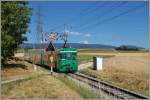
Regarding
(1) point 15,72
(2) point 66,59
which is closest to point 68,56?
(2) point 66,59

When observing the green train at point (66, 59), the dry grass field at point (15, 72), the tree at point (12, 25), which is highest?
the tree at point (12, 25)

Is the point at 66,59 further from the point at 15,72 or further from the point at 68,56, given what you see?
the point at 15,72

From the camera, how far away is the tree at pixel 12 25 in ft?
123

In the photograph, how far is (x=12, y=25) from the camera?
39.2 metres

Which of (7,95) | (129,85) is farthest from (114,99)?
(129,85)

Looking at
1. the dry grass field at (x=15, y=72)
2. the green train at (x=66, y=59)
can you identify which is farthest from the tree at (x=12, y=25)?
the green train at (x=66, y=59)

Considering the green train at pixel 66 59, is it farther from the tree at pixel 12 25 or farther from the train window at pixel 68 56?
the tree at pixel 12 25

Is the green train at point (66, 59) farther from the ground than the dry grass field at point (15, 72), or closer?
farther from the ground

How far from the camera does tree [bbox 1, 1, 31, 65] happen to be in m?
37.5

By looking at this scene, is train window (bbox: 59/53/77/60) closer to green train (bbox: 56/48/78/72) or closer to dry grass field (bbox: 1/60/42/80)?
green train (bbox: 56/48/78/72)

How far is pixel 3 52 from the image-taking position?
37750 mm

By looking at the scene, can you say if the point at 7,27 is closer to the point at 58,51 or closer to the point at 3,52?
the point at 3,52

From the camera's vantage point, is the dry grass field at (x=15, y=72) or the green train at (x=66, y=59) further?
the green train at (x=66, y=59)

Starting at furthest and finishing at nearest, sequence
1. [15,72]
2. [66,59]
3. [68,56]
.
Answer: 1. [68,56]
2. [66,59]
3. [15,72]
